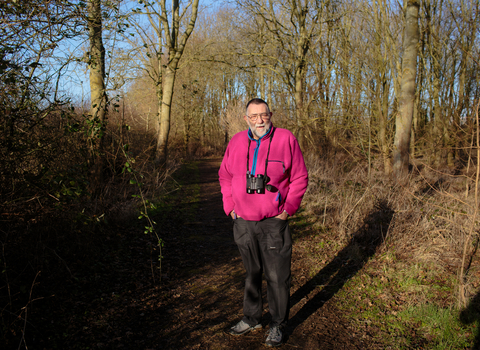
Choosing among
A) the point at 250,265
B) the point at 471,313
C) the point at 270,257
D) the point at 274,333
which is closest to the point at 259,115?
the point at 270,257

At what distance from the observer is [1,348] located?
102 inches

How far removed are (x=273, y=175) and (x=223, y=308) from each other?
1.76m

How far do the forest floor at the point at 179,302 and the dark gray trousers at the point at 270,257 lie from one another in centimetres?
39

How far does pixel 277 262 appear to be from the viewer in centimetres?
293

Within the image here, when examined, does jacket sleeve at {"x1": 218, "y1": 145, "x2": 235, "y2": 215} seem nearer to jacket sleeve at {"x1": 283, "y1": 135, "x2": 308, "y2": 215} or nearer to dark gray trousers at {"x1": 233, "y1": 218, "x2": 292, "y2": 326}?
dark gray trousers at {"x1": 233, "y1": 218, "x2": 292, "y2": 326}

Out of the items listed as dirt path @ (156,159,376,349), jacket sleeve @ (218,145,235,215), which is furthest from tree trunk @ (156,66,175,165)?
jacket sleeve @ (218,145,235,215)

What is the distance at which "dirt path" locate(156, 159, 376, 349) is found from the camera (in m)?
3.05

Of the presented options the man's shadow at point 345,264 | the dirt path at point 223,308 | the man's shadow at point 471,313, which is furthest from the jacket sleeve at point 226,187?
the man's shadow at point 471,313

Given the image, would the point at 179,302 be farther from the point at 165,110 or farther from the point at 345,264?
the point at 165,110

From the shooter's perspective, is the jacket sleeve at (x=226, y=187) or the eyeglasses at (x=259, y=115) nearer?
the eyeglasses at (x=259, y=115)

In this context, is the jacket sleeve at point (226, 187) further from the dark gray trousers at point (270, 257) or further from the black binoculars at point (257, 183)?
the black binoculars at point (257, 183)

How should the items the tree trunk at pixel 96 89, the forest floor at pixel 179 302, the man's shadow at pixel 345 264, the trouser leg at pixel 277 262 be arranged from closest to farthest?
1. the trouser leg at pixel 277 262
2. the forest floor at pixel 179 302
3. the man's shadow at pixel 345 264
4. the tree trunk at pixel 96 89

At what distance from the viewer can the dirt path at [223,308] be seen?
3051 millimetres

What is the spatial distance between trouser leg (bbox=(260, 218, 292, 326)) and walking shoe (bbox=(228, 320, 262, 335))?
0.25 meters
